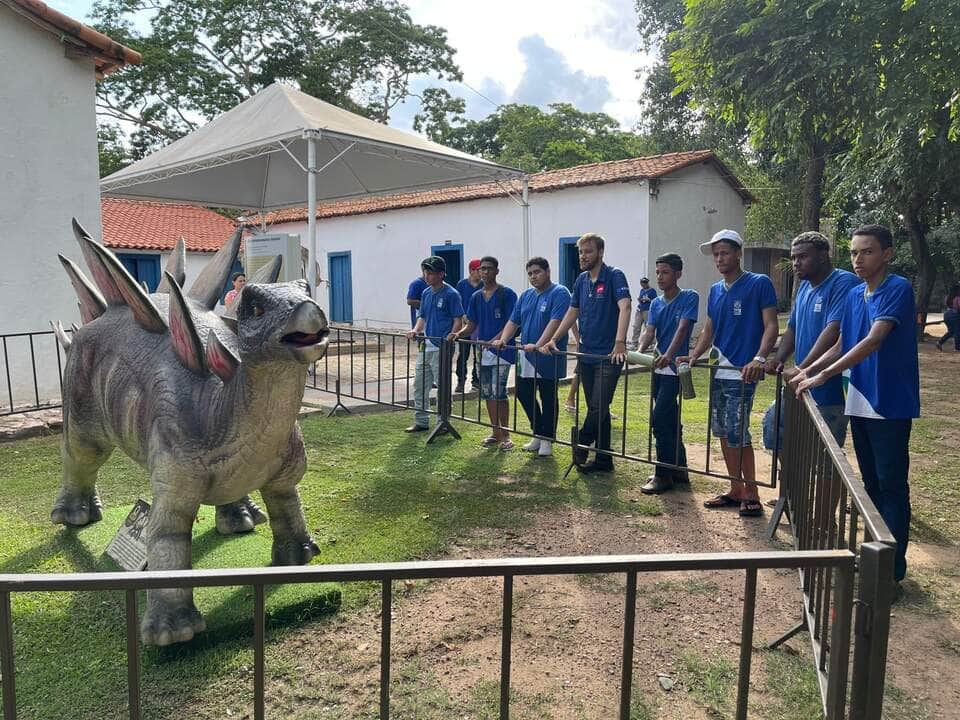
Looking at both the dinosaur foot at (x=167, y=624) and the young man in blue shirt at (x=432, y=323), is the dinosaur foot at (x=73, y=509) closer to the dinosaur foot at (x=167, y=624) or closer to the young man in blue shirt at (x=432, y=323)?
the dinosaur foot at (x=167, y=624)

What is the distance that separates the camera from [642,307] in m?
12.7

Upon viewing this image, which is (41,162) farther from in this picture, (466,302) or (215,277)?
(215,277)

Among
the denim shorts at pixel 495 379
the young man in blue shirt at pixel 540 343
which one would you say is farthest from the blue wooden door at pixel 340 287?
the young man in blue shirt at pixel 540 343

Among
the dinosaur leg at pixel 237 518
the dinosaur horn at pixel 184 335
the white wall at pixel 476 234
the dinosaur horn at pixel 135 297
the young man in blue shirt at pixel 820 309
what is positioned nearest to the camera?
the dinosaur horn at pixel 184 335

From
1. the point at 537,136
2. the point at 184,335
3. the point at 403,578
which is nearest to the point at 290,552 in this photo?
the point at 184,335

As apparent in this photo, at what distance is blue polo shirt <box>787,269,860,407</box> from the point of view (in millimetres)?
3771

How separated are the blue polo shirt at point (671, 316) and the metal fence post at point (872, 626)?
11.5ft

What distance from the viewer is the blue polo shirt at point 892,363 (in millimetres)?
3238

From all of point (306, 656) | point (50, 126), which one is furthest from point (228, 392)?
point (50, 126)

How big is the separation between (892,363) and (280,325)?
284 centimetres

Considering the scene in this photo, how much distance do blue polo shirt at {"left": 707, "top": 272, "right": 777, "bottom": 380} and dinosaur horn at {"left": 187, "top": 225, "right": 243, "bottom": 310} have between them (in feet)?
9.64

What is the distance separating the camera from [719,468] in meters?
5.67

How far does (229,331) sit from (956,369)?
43.0ft

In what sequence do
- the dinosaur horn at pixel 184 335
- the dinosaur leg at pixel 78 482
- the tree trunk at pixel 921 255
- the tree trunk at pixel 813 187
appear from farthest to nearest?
the tree trunk at pixel 921 255, the tree trunk at pixel 813 187, the dinosaur leg at pixel 78 482, the dinosaur horn at pixel 184 335
